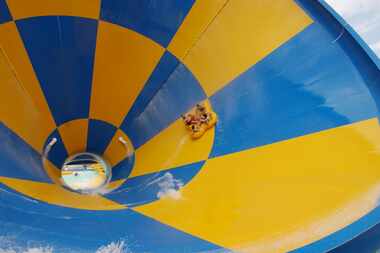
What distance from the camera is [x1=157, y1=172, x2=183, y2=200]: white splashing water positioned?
1.63 m

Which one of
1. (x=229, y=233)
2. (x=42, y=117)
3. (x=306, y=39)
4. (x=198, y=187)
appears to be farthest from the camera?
(x=42, y=117)

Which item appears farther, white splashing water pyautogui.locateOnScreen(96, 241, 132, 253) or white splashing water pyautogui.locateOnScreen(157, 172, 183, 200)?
white splashing water pyautogui.locateOnScreen(157, 172, 183, 200)

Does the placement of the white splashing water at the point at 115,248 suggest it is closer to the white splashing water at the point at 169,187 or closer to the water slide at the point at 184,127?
the water slide at the point at 184,127

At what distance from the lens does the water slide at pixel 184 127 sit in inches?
51.7

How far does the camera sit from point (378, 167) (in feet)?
4.67

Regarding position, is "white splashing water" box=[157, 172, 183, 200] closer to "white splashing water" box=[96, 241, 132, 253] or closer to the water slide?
the water slide

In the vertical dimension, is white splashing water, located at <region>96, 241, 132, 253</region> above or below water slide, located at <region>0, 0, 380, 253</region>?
below

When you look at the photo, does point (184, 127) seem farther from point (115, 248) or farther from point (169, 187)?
point (115, 248)

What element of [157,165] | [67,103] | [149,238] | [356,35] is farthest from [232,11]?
[149,238]

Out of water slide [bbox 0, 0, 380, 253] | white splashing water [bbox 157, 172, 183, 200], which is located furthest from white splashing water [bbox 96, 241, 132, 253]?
white splashing water [bbox 157, 172, 183, 200]

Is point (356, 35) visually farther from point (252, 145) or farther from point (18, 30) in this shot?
point (18, 30)

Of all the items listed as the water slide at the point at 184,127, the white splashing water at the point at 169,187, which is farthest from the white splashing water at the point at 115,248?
the white splashing water at the point at 169,187

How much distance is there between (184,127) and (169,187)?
0.33 m

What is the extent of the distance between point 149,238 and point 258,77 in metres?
0.87
